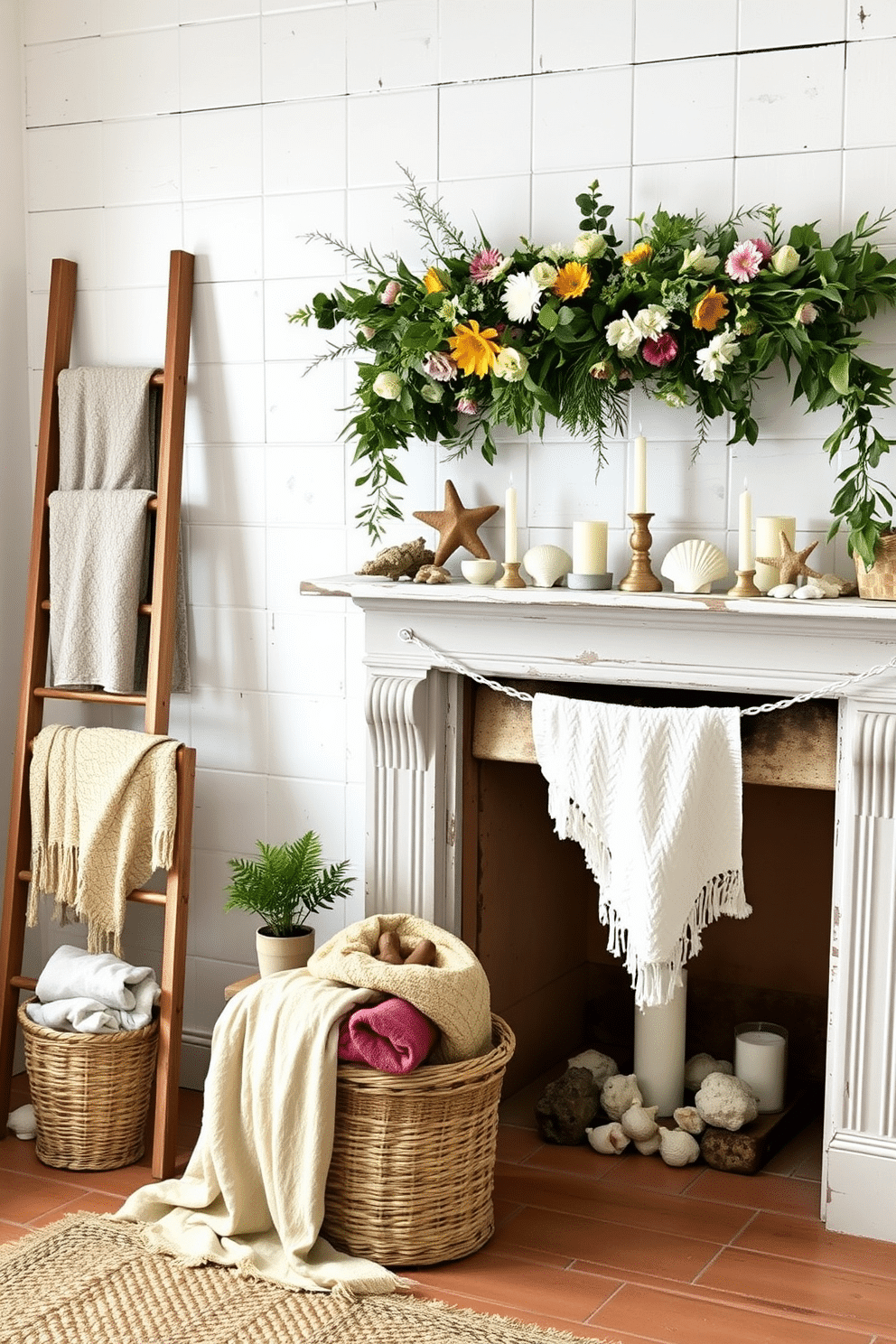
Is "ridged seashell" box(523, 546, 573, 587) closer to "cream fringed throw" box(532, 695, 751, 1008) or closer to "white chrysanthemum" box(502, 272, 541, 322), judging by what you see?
"cream fringed throw" box(532, 695, 751, 1008)

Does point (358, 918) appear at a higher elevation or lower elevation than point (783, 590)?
lower

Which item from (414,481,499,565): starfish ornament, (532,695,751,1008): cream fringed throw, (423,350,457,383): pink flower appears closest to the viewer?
(532,695,751,1008): cream fringed throw

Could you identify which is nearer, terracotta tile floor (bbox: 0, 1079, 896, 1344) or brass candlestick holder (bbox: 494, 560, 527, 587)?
terracotta tile floor (bbox: 0, 1079, 896, 1344)

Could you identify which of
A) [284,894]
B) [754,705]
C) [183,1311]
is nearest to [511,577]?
[754,705]

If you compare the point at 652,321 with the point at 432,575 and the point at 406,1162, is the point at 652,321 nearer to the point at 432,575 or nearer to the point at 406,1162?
the point at 432,575

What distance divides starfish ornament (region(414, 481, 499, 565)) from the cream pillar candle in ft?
1.79

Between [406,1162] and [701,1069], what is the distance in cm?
91

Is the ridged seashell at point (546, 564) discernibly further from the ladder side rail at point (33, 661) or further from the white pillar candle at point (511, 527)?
the ladder side rail at point (33, 661)

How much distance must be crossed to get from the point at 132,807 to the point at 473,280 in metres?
1.23

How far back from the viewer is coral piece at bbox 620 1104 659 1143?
115 inches

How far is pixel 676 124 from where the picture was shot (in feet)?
8.79

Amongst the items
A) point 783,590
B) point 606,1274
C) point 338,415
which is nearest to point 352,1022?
point 606,1274

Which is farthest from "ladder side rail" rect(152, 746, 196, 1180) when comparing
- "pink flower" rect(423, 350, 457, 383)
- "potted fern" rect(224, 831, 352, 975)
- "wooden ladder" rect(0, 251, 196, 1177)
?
"pink flower" rect(423, 350, 457, 383)

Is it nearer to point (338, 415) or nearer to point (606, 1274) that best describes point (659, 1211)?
point (606, 1274)
